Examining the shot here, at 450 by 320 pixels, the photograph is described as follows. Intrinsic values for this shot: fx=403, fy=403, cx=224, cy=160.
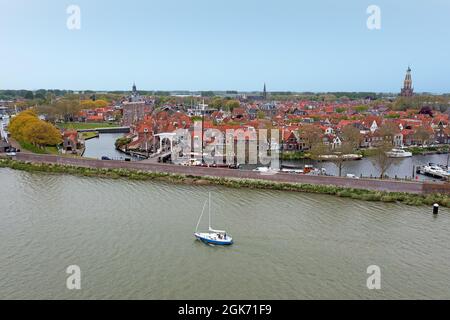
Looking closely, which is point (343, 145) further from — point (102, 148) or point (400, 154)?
point (102, 148)

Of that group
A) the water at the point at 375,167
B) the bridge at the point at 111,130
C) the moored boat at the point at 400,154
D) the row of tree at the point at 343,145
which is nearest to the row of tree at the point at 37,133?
the bridge at the point at 111,130

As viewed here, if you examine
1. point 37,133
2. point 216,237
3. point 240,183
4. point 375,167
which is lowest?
point 216,237

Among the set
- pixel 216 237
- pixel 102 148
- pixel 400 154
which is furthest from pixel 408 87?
pixel 216 237

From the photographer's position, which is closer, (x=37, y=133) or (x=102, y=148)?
(x=37, y=133)

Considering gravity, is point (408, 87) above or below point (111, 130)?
above

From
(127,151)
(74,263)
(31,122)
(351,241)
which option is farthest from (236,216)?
(31,122)

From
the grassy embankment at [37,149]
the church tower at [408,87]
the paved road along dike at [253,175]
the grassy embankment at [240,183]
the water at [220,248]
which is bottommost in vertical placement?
the water at [220,248]

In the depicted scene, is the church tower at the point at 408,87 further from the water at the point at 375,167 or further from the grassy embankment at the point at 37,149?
the grassy embankment at the point at 37,149
